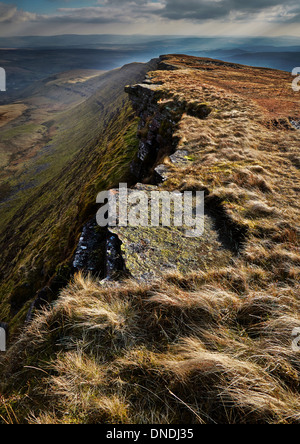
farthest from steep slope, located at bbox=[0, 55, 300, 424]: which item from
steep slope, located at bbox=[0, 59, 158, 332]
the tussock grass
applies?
steep slope, located at bbox=[0, 59, 158, 332]

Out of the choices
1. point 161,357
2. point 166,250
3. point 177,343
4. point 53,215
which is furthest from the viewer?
point 53,215

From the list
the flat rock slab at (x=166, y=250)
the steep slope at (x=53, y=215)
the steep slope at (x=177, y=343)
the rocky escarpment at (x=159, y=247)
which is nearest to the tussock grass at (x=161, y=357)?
the steep slope at (x=177, y=343)

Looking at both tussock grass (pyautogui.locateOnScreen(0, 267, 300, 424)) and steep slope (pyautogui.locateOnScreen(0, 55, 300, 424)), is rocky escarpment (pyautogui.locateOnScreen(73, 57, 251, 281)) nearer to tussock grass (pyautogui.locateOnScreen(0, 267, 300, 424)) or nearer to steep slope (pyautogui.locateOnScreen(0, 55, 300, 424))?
steep slope (pyautogui.locateOnScreen(0, 55, 300, 424))

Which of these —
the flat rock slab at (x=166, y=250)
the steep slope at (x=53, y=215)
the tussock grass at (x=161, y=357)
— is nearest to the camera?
the tussock grass at (x=161, y=357)

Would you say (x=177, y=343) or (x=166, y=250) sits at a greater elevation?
(x=166, y=250)

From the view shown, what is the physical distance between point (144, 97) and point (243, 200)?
2648 centimetres

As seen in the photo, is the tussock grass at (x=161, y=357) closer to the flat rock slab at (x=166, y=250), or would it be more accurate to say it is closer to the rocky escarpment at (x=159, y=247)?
the flat rock slab at (x=166, y=250)

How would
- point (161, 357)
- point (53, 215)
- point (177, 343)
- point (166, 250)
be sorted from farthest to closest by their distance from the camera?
1. point (53, 215)
2. point (166, 250)
3. point (177, 343)
4. point (161, 357)

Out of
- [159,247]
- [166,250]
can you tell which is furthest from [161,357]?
[159,247]

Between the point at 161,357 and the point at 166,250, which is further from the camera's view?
the point at 166,250

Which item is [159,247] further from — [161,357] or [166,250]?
[161,357]

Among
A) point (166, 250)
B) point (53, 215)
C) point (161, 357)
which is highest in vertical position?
point (166, 250)
